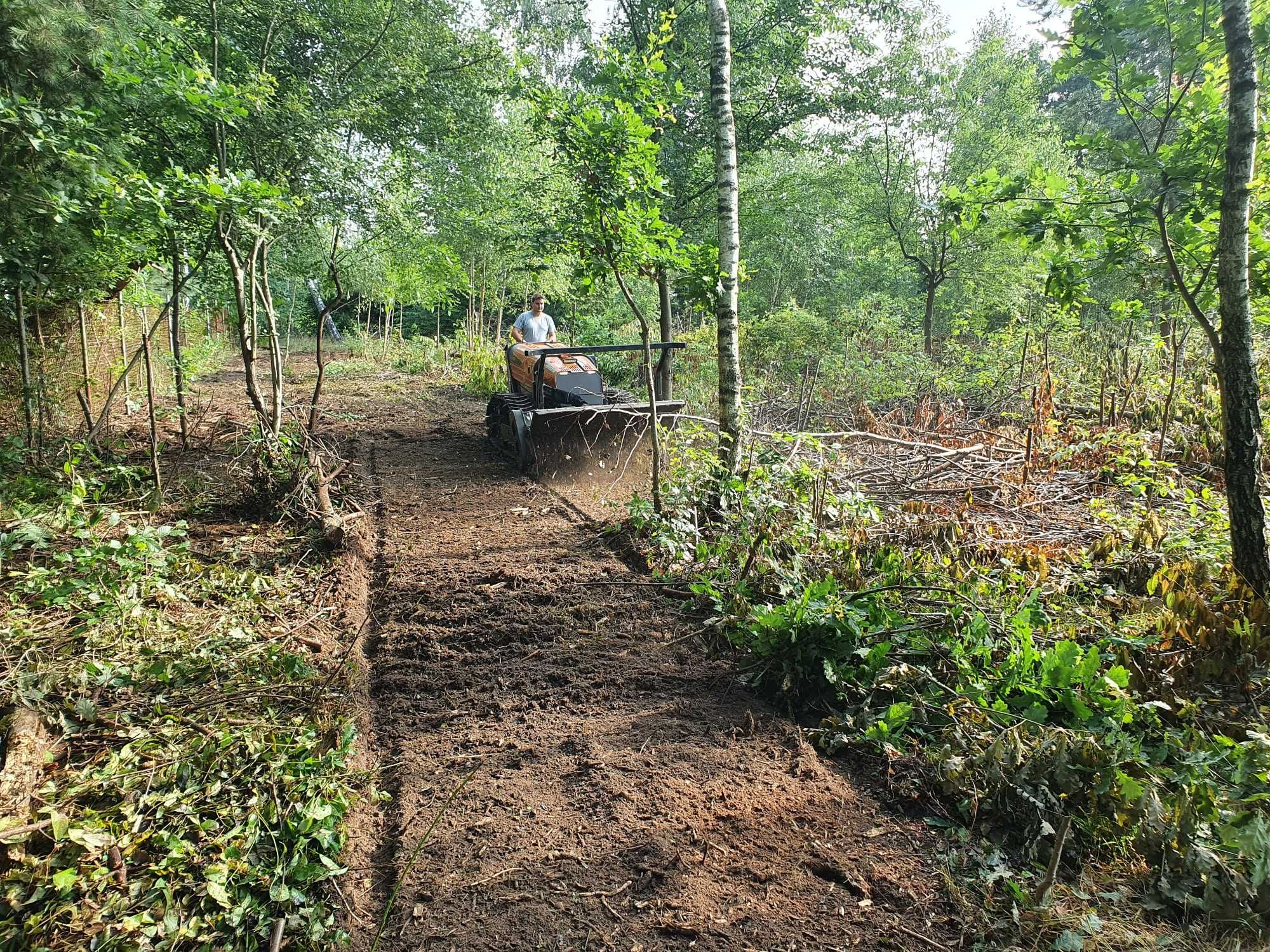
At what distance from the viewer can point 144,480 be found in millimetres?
5707

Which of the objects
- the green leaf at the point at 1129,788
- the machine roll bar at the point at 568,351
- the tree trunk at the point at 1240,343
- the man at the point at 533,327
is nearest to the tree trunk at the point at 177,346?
the machine roll bar at the point at 568,351

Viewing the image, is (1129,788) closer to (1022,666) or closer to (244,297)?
(1022,666)

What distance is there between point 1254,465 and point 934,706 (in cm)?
243

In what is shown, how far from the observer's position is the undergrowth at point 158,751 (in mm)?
2119

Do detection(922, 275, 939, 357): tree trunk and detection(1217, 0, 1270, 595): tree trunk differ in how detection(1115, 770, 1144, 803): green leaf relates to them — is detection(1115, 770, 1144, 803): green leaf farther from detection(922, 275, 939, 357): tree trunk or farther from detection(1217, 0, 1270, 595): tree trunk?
detection(922, 275, 939, 357): tree trunk

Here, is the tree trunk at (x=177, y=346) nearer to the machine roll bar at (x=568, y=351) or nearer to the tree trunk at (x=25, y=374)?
the tree trunk at (x=25, y=374)

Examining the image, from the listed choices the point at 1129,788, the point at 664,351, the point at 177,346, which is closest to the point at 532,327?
the point at 664,351

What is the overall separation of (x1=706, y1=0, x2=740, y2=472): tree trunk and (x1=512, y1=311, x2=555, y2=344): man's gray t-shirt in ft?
14.5

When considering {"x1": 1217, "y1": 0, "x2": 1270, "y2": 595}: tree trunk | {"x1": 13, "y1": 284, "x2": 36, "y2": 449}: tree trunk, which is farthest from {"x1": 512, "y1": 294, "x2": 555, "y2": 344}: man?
{"x1": 1217, "y1": 0, "x2": 1270, "y2": 595}: tree trunk

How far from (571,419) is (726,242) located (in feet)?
8.68

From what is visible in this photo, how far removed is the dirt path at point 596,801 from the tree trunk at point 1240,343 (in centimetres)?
290

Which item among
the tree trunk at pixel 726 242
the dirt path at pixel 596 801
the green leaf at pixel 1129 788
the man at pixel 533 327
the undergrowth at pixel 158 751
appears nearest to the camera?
the undergrowth at pixel 158 751

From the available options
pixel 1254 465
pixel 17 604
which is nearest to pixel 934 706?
pixel 1254 465

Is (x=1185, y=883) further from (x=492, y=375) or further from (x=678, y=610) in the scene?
(x=492, y=375)
